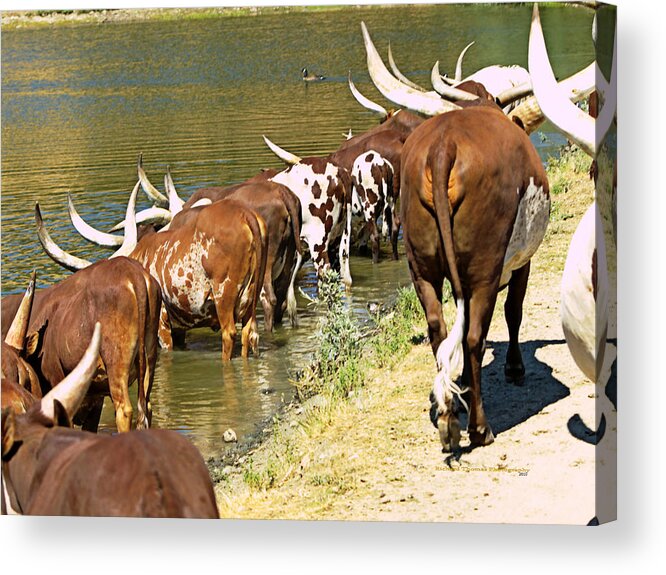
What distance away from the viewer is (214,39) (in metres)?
6.82

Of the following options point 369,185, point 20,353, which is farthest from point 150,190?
point 369,185

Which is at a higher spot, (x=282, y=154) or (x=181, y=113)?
(x=181, y=113)

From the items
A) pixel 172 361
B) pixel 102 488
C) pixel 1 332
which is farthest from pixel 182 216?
pixel 102 488

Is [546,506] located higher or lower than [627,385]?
lower

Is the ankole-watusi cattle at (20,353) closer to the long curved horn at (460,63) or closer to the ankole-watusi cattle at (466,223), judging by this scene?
the ankole-watusi cattle at (466,223)

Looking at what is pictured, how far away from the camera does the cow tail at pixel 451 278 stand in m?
5.91

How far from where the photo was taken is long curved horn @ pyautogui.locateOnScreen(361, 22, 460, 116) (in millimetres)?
6512

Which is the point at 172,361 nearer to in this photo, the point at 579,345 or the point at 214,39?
the point at 214,39

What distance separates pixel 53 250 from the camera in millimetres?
7023

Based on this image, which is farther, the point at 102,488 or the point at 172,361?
the point at 172,361

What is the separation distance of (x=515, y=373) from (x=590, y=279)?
1.28m

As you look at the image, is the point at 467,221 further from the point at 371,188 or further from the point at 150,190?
the point at 371,188

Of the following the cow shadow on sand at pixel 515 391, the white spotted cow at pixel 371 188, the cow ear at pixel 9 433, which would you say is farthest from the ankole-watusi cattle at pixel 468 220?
the white spotted cow at pixel 371 188

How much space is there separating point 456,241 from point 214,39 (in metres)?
1.71
